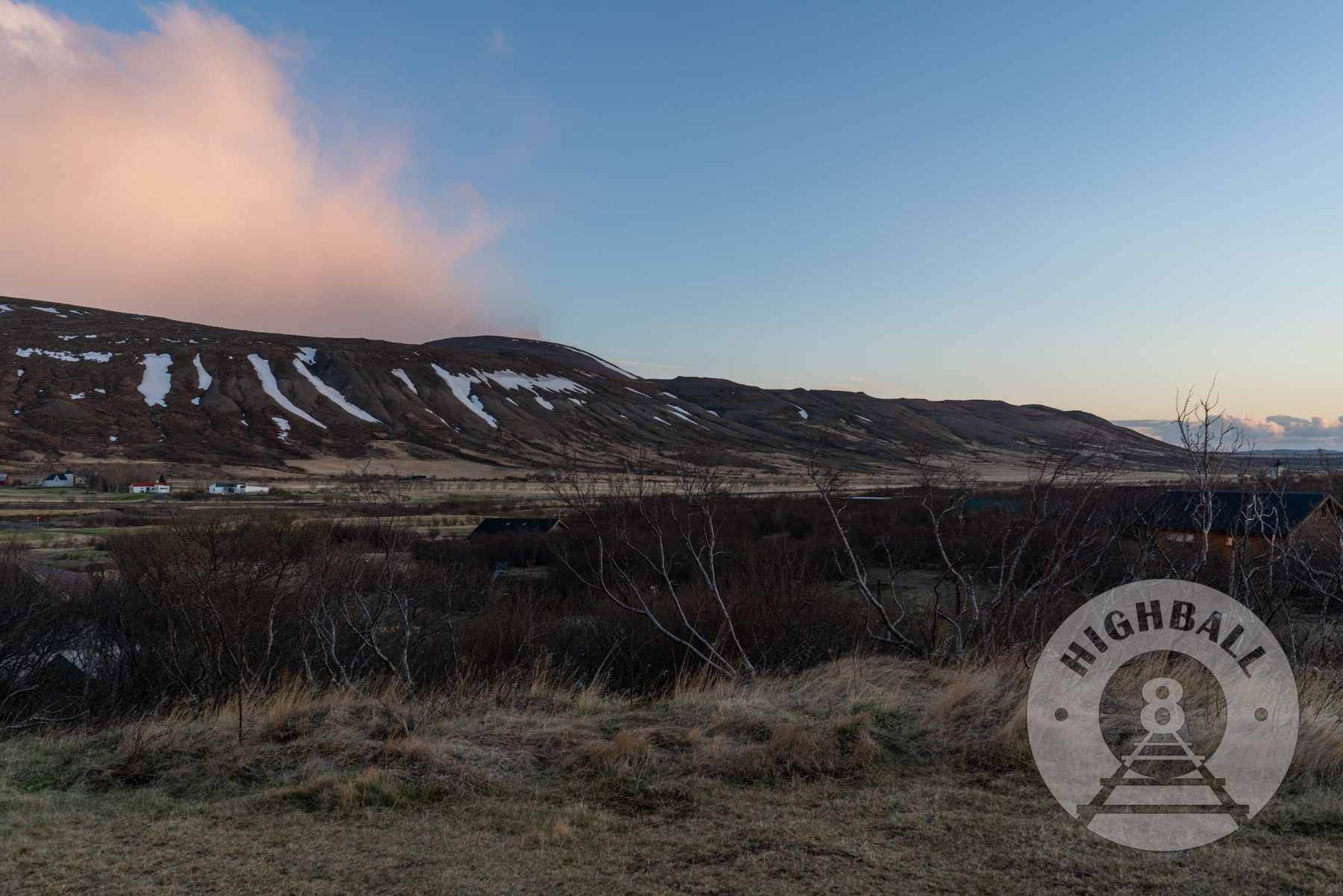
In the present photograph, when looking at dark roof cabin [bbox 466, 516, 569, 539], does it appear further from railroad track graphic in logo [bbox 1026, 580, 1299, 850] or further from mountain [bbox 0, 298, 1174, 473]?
mountain [bbox 0, 298, 1174, 473]

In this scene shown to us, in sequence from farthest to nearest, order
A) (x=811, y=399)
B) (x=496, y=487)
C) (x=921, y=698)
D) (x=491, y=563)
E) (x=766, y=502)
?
(x=811, y=399), (x=496, y=487), (x=766, y=502), (x=491, y=563), (x=921, y=698)

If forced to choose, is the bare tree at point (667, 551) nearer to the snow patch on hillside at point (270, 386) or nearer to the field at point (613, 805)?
the field at point (613, 805)

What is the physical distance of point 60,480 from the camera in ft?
214

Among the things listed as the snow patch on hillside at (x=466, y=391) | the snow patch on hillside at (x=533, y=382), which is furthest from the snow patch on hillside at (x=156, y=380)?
the snow patch on hillside at (x=533, y=382)

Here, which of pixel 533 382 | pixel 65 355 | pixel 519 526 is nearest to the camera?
pixel 519 526

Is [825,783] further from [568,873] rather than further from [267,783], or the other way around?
[267,783]

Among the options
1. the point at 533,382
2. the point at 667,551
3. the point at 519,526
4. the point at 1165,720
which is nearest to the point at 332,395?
the point at 533,382

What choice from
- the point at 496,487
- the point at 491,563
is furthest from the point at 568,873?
the point at 496,487

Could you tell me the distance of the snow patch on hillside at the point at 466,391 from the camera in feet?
381

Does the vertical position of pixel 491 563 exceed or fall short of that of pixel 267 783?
it falls short

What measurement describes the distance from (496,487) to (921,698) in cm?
7178

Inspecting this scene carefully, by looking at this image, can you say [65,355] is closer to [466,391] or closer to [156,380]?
[156,380]

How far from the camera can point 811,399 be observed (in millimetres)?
177375

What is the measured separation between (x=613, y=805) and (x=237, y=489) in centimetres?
6615
